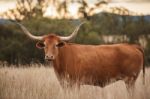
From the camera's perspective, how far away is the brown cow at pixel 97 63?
14.2 feet

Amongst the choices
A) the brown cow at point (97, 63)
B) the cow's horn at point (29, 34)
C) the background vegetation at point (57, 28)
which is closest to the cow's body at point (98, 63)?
the brown cow at point (97, 63)

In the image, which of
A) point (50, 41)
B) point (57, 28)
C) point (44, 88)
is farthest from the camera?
point (57, 28)

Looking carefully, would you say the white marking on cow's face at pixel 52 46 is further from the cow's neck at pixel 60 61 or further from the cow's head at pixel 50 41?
the cow's neck at pixel 60 61

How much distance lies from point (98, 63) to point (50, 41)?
0.49 metres

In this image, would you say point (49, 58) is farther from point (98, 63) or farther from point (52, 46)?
point (98, 63)

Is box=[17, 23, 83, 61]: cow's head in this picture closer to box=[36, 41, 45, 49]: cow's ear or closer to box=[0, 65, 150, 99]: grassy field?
box=[36, 41, 45, 49]: cow's ear

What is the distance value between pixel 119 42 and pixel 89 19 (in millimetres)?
343

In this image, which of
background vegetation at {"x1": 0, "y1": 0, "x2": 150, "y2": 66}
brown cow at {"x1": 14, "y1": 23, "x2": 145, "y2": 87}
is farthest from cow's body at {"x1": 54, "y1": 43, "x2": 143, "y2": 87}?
background vegetation at {"x1": 0, "y1": 0, "x2": 150, "y2": 66}

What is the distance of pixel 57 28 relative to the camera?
14.2ft

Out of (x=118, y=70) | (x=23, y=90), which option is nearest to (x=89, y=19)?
(x=118, y=70)

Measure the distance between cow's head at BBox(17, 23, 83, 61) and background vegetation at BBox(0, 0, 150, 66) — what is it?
8 cm

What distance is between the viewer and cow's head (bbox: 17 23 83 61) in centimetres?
415

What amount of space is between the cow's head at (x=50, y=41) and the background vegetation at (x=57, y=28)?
0.28 ft

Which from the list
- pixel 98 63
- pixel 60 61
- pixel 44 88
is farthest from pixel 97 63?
pixel 44 88
